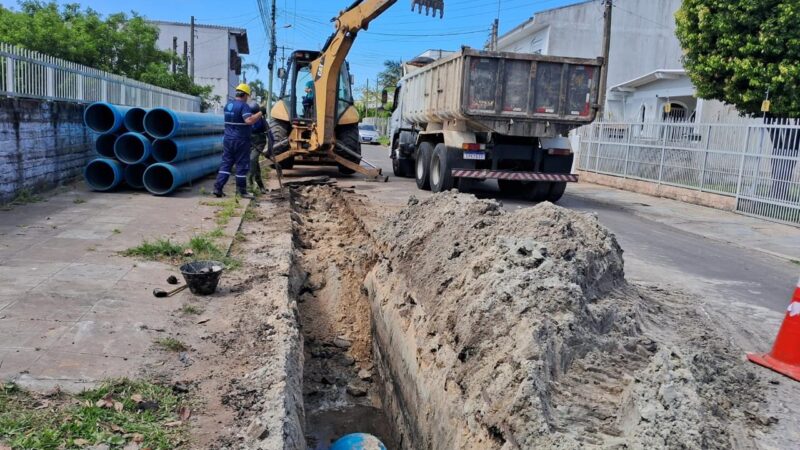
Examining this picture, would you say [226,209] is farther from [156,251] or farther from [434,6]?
[434,6]

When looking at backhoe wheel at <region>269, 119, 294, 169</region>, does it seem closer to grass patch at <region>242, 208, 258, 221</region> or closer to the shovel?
grass patch at <region>242, 208, 258, 221</region>

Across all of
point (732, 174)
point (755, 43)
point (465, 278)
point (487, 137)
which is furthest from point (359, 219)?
point (755, 43)

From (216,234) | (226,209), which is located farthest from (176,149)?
(216,234)

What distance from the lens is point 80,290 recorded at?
4.81 m

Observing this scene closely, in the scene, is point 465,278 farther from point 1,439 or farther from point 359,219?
point 359,219

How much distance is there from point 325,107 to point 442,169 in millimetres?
3050

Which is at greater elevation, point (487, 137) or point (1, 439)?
point (487, 137)

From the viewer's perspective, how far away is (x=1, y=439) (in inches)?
107

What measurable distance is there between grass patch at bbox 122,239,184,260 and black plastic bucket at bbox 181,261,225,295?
39.7 inches

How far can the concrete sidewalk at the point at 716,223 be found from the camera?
9.64 m

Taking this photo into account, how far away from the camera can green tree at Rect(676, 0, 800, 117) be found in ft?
43.1

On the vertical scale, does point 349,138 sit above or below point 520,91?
below

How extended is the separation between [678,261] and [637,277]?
5.04 ft

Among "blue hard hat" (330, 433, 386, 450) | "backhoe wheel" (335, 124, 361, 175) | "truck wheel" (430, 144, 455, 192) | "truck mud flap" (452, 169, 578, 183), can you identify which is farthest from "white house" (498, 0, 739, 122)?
"blue hard hat" (330, 433, 386, 450)
